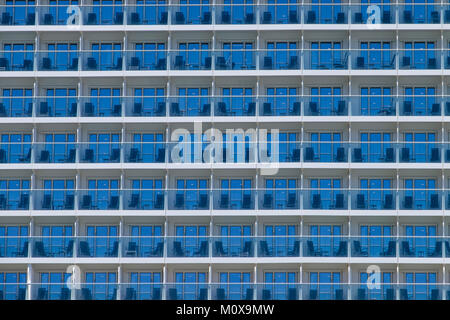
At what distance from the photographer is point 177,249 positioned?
5956 centimetres

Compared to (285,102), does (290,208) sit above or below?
below

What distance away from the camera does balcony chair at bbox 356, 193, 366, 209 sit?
197 feet

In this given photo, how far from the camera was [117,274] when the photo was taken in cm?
6006

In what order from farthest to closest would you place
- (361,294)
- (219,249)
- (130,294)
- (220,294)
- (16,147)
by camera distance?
(16,147)
(219,249)
(130,294)
(220,294)
(361,294)

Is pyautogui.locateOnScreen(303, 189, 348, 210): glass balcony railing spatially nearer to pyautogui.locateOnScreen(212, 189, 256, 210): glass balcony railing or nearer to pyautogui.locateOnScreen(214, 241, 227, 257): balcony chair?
pyautogui.locateOnScreen(212, 189, 256, 210): glass balcony railing

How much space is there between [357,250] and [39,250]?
46.5ft

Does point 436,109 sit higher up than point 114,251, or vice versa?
point 436,109

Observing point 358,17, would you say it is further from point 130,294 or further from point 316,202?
point 130,294

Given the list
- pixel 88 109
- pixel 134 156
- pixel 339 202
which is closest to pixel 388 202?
pixel 339 202

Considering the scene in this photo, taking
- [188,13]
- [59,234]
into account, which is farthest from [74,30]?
[59,234]

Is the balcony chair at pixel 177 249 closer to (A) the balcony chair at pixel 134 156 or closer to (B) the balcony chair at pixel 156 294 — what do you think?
(B) the balcony chair at pixel 156 294

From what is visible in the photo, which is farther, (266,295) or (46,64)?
(46,64)

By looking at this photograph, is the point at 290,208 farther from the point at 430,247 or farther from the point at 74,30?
the point at 74,30
